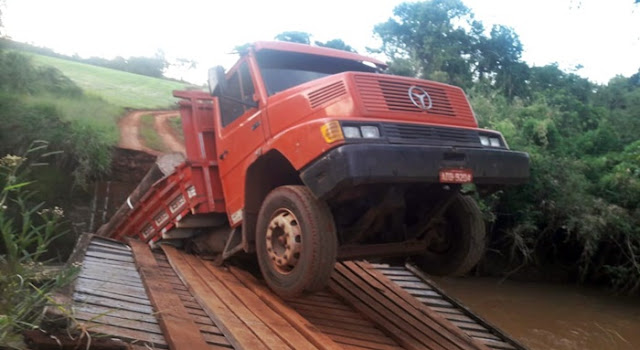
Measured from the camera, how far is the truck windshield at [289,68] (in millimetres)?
5104

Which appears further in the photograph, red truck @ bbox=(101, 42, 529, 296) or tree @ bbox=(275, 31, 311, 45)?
tree @ bbox=(275, 31, 311, 45)

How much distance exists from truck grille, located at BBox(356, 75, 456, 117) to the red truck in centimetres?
1

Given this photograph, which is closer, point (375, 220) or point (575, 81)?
point (375, 220)

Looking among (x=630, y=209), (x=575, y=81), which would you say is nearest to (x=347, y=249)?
(x=630, y=209)

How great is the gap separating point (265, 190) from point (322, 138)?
140 centimetres

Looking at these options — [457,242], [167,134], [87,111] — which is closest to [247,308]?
[457,242]

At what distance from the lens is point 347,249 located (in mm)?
4340

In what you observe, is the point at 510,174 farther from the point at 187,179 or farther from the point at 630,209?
the point at 630,209

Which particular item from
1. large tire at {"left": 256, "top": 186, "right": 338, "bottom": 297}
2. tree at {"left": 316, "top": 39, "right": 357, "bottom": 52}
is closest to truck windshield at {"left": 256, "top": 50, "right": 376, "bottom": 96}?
large tire at {"left": 256, "top": 186, "right": 338, "bottom": 297}

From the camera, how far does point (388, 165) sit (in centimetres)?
370

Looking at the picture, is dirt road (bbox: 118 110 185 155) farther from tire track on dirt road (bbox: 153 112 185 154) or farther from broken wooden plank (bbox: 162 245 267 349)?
broken wooden plank (bbox: 162 245 267 349)

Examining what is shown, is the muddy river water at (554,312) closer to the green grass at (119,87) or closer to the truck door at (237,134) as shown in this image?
the truck door at (237,134)

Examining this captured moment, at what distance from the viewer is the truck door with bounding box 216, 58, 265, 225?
16.4 feet

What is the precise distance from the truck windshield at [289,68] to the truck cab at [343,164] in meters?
0.01
